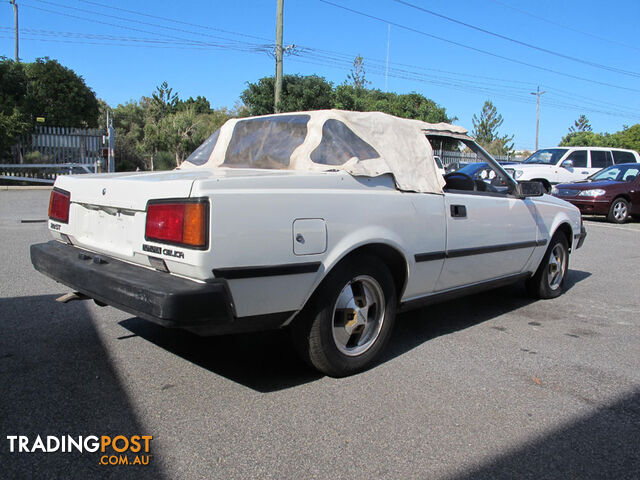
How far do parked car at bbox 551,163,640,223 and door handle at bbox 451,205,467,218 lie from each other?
10900mm

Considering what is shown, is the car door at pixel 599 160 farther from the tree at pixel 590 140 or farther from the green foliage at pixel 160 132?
the tree at pixel 590 140

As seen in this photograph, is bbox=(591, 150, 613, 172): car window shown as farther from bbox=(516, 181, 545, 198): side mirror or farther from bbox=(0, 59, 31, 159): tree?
bbox=(0, 59, 31, 159): tree

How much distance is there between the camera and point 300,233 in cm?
298

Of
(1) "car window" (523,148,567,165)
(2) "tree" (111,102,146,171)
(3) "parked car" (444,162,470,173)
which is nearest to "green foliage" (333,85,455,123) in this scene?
(2) "tree" (111,102,146,171)

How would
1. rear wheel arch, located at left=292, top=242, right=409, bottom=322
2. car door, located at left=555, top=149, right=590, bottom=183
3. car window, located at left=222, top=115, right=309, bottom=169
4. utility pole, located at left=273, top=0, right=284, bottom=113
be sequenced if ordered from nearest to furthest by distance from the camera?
rear wheel arch, located at left=292, top=242, right=409, bottom=322, car window, located at left=222, top=115, right=309, bottom=169, car door, located at left=555, top=149, right=590, bottom=183, utility pole, located at left=273, top=0, right=284, bottom=113

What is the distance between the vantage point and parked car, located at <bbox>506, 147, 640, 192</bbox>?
1680 centimetres

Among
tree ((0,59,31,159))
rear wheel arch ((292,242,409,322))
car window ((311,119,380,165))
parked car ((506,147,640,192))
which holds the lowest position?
rear wheel arch ((292,242,409,322))

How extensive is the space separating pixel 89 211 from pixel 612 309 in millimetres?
4821

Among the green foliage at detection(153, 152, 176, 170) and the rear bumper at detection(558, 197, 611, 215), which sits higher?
the green foliage at detection(153, 152, 176, 170)

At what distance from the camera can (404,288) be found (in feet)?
12.4

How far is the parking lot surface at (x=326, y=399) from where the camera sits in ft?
8.18

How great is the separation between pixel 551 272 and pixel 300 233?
369 cm

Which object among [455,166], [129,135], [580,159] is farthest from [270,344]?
[129,135]

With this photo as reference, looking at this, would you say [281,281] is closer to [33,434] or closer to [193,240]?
[193,240]
